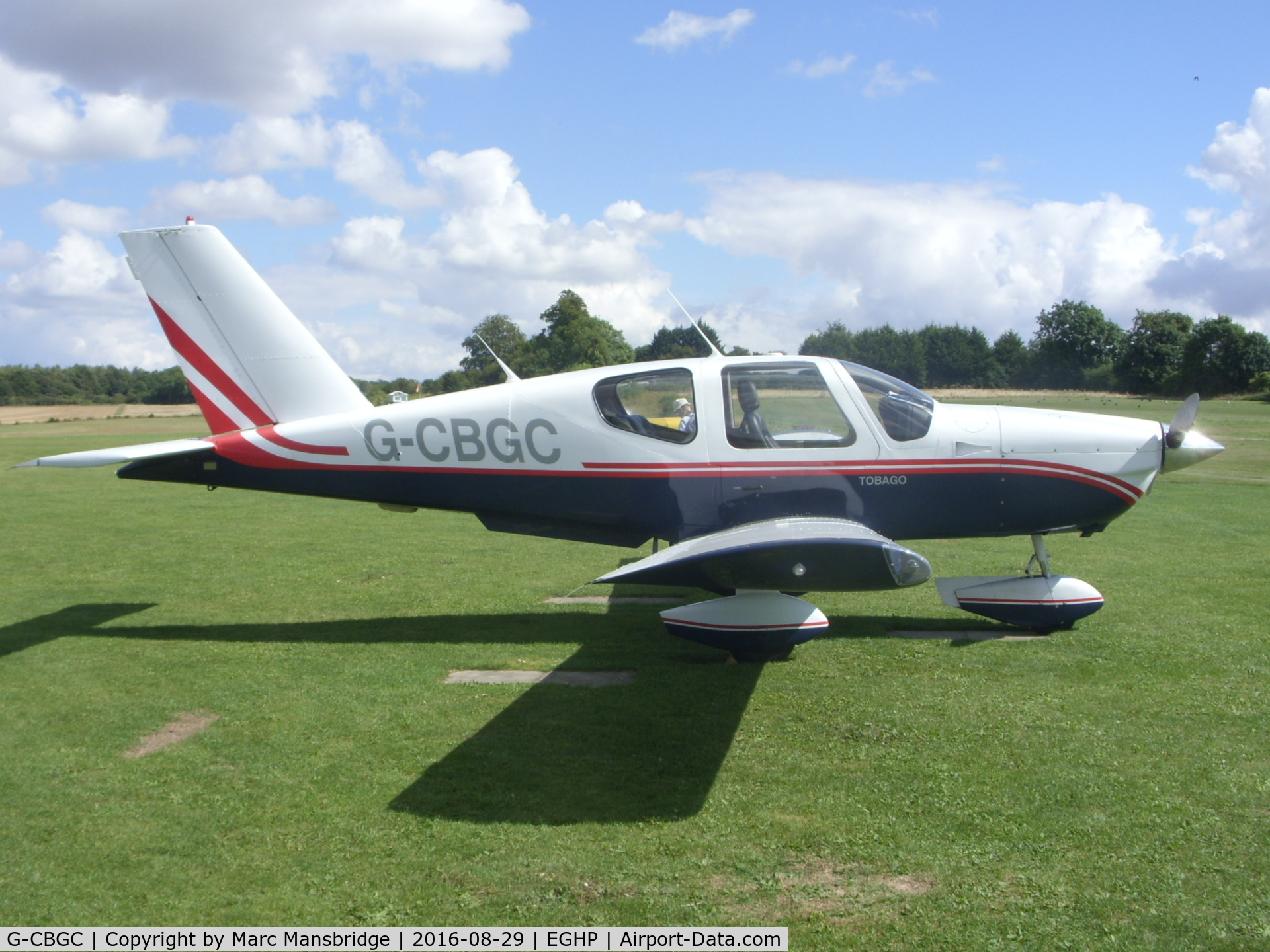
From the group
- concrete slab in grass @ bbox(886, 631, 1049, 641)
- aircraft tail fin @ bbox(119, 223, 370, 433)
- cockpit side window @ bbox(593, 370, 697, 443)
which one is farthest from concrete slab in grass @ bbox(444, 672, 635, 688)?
aircraft tail fin @ bbox(119, 223, 370, 433)

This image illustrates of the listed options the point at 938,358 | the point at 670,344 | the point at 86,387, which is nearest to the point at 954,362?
the point at 938,358

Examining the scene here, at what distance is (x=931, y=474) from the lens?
20.5ft

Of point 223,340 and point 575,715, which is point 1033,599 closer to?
point 575,715

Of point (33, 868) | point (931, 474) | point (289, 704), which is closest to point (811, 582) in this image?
point (931, 474)

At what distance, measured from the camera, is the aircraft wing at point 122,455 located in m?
6.07

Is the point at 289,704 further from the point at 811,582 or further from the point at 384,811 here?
the point at 811,582

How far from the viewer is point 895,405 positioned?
20.8ft

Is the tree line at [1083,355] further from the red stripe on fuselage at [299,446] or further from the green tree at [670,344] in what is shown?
the red stripe on fuselage at [299,446]

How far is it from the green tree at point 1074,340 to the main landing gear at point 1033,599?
67.8 meters

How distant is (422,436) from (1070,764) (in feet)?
16.2

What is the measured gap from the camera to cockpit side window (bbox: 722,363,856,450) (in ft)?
20.5

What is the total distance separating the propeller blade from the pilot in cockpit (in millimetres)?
3584

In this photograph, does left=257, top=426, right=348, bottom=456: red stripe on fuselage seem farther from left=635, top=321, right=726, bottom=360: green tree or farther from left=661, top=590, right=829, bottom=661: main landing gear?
left=635, top=321, right=726, bottom=360: green tree

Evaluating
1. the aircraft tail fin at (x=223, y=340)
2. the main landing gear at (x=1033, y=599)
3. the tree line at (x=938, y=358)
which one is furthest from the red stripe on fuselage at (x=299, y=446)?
the tree line at (x=938, y=358)
